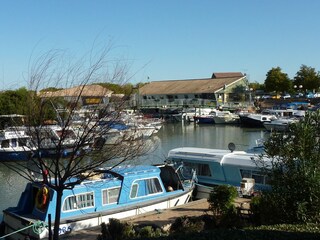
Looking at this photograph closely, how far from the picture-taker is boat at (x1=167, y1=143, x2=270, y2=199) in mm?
20047

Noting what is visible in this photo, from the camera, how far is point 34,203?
53.1 ft

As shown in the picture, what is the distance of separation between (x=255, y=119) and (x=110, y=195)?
53.0 metres

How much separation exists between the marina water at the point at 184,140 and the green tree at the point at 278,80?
Result: 28090mm

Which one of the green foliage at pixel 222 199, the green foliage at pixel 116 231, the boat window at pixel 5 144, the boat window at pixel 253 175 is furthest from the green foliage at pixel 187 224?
the boat window at pixel 5 144

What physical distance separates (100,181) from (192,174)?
18.6 ft

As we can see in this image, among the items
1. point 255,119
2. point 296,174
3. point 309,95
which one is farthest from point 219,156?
point 309,95

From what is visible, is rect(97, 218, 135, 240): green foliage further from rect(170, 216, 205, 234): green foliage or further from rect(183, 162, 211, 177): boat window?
rect(183, 162, 211, 177): boat window

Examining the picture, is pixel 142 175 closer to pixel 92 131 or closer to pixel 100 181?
pixel 100 181

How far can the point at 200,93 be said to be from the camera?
9412 centimetres

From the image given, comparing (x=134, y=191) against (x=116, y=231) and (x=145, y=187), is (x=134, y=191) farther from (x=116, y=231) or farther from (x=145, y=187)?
(x=116, y=231)

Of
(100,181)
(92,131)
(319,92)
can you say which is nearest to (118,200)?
(100,181)

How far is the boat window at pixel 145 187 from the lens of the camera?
17344 mm

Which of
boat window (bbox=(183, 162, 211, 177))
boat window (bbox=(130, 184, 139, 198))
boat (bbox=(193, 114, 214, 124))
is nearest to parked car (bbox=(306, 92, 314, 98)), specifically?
boat (bbox=(193, 114, 214, 124))

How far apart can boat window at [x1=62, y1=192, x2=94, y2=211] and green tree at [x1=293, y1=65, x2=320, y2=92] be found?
278 feet
